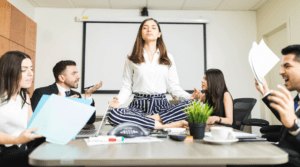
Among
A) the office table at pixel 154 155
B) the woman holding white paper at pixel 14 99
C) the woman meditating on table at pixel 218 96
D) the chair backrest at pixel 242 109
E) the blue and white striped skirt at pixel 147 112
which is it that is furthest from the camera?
the chair backrest at pixel 242 109

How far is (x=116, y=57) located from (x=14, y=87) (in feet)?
9.30

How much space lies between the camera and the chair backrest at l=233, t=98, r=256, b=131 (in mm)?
2123

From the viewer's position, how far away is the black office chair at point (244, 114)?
6.63ft

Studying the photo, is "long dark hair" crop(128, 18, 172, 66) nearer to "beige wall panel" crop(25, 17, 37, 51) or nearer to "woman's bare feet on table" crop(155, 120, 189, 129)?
"woman's bare feet on table" crop(155, 120, 189, 129)

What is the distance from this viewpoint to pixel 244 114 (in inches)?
86.3

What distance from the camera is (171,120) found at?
4.30ft

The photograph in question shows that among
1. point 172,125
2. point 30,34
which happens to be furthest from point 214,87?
point 30,34

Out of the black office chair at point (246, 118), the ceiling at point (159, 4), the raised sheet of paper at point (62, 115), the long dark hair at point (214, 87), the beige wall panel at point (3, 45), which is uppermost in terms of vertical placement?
the ceiling at point (159, 4)

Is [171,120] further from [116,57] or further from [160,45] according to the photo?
[116,57]

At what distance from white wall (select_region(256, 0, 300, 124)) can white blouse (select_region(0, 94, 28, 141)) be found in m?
3.26

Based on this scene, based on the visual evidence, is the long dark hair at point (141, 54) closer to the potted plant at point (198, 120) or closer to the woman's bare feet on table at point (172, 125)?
the woman's bare feet on table at point (172, 125)

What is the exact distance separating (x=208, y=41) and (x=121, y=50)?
1.57 meters

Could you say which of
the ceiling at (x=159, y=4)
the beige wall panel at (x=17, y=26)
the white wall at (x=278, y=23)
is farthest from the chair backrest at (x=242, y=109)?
the beige wall panel at (x=17, y=26)

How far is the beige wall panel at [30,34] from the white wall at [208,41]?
0.12 metres
